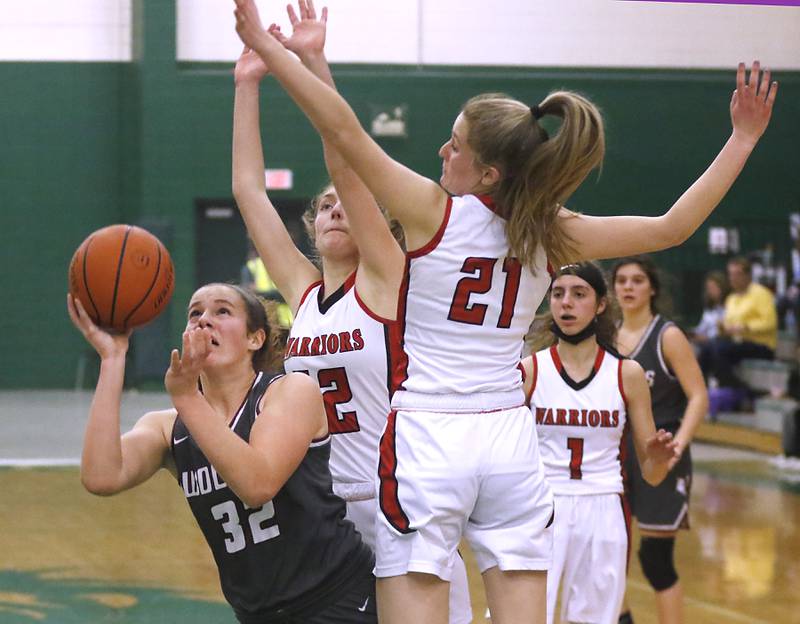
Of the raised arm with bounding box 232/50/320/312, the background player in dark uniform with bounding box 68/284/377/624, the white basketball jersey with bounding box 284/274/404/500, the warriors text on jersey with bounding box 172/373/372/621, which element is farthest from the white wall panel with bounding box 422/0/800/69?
the warriors text on jersey with bounding box 172/373/372/621

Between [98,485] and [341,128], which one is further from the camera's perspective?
[98,485]

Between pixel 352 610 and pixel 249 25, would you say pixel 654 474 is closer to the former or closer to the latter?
pixel 352 610

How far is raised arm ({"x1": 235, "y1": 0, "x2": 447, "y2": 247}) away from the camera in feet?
7.80

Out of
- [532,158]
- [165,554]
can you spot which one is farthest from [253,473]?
[165,554]

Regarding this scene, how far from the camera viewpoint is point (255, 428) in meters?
2.53

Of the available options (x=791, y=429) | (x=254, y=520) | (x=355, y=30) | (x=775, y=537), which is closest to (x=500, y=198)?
(x=254, y=520)

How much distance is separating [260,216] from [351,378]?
20.2 inches

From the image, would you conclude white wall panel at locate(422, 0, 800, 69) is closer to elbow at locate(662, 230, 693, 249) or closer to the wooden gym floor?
the wooden gym floor

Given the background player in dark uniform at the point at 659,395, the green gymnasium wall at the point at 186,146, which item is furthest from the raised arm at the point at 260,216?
the green gymnasium wall at the point at 186,146

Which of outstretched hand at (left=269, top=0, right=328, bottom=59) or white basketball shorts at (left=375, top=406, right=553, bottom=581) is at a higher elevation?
outstretched hand at (left=269, top=0, right=328, bottom=59)

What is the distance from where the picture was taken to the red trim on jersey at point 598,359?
167 inches

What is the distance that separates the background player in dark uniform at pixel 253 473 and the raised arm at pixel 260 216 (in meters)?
0.50

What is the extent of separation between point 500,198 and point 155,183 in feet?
31.2

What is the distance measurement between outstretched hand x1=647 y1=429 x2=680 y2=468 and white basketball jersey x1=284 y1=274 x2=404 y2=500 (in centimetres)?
90
